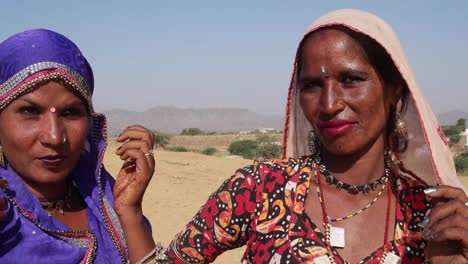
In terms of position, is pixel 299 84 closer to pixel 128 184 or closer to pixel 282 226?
pixel 282 226

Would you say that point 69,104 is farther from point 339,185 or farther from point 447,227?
point 447,227

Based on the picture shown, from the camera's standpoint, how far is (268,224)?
223 cm

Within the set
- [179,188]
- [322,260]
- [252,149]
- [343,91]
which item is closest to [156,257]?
[322,260]

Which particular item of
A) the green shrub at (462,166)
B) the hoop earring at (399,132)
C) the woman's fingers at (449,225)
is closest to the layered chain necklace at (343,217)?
the hoop earring at (399,132)

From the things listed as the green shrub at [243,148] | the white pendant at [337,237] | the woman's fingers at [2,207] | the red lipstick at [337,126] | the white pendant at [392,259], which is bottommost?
the green shrub at [243,148]

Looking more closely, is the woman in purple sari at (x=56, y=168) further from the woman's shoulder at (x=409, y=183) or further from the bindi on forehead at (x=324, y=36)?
the woman's shoulder at (x=409, y=183)

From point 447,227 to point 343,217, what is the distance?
0.54 metres

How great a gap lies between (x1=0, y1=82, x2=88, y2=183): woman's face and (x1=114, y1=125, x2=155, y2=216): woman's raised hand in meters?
0.26

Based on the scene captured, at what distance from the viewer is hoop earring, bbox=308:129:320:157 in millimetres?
2543

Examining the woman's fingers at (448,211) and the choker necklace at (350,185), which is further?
the choker necklace at (350,185)

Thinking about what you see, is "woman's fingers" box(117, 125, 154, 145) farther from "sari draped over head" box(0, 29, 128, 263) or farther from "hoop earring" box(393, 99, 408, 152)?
"hoop earring" box(393, 99, 408, 152)

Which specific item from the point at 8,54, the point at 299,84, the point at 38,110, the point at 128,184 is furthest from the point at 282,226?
the point at 8,54

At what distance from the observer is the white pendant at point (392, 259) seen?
215cm

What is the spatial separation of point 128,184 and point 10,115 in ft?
2.13
